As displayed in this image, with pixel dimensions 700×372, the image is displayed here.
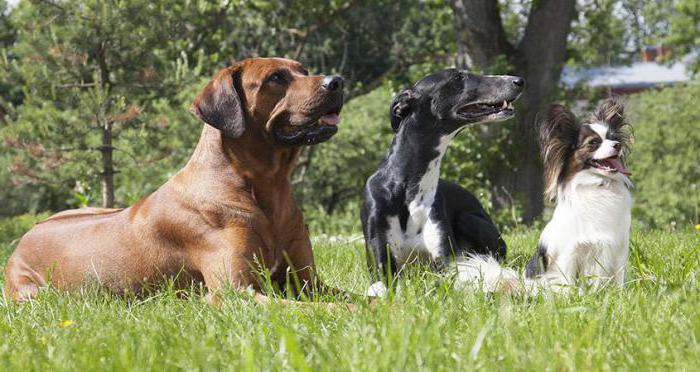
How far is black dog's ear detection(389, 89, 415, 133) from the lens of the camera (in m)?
4.81

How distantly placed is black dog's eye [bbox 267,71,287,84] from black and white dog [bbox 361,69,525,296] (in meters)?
1.00

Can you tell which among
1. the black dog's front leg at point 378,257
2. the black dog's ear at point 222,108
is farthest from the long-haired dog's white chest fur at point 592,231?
the black dog's ear at point 222,108

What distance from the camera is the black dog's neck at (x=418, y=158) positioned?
464 centimetres

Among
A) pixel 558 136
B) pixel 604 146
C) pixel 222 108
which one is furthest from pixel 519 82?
pixel 222 108

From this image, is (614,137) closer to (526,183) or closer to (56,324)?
(56,324)

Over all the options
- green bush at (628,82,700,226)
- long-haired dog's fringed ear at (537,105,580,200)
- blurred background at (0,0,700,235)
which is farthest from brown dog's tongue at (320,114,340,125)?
green bush at (628,82,700,226)

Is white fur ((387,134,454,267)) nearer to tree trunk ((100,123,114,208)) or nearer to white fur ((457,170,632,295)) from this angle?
white fur ((457,170,632,295))

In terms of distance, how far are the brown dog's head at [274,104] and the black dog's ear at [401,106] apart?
820 mm

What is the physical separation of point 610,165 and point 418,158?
1.19 metres

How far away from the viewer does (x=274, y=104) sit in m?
4.04

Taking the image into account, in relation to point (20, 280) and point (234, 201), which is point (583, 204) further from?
point (20, 280)

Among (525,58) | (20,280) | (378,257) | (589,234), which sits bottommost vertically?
(20,280)

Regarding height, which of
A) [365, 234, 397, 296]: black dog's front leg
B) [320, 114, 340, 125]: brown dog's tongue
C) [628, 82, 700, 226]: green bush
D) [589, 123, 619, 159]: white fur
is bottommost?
[628, 82, 700, 226]: green bush

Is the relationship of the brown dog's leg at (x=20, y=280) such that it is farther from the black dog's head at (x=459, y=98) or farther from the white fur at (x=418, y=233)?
the black dog's head at (x=459, y=98)
